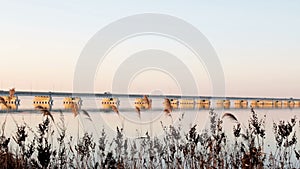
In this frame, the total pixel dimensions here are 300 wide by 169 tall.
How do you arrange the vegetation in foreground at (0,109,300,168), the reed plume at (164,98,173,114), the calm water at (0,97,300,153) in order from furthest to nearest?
1. the calm water at (0,97,300,153)
2. the reed plume at (164,98,173,114)
3. the vegetation in foreground at (0,109,300,168)

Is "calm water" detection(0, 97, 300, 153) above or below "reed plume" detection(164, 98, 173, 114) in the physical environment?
above

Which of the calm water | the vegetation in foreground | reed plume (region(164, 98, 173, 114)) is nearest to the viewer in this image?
the vegetation in foreground

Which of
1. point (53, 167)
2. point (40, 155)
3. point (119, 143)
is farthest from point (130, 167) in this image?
point (40, 155)

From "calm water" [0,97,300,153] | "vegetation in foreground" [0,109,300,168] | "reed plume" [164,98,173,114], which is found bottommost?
"vegetation in foreground" [0,109,300,168]

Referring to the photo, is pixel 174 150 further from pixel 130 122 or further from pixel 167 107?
pixel 130 122

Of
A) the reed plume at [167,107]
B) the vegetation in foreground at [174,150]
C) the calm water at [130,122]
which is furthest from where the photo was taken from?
the calm water at [130,122]

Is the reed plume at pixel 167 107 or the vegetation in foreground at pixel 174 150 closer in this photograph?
the vegetation in foreground at pixel 174 150

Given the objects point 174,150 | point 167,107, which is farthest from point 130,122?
point 174,150

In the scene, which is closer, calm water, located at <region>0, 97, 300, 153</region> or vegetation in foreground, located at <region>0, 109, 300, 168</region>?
→ vegetation in foreground, located at <region>0, 109, 300, 168</region>

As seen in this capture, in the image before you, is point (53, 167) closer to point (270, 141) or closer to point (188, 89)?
point (188, 89)

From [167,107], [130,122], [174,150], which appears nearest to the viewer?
[174,150]

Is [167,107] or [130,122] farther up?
[130,122]

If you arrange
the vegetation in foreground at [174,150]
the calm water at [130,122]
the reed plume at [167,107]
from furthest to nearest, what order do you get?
the calm water at [130,122] → the reed plume at [167,107] → the vegetation in foreground at [174,150]

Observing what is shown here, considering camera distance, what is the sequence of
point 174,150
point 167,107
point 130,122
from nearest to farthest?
point 174,150
point 167,107
point 130,122
